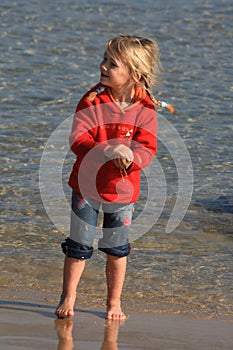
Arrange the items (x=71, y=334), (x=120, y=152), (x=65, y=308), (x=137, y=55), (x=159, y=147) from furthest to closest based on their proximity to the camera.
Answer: (x=159, y=147) < (x=65, y=308) < (x=137, y=55) < (x=71, y=334) < (x=120, y=152)

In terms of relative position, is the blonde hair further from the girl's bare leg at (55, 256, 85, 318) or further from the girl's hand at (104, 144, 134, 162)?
the girl's bare leg at (55, 256, 85, 318)

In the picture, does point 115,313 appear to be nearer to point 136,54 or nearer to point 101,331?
point 101,331

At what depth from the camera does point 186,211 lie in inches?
261

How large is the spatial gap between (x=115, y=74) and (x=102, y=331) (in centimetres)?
125

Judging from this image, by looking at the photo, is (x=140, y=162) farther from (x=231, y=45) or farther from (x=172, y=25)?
(x=172, y=25)

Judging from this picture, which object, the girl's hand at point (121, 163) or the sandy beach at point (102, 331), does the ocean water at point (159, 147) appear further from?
the girl's hand at point (121, 163)

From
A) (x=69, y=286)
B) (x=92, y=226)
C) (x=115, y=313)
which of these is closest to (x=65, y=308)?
(x=69, y=286)

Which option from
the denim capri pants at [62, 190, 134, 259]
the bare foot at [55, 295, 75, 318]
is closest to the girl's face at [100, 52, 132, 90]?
the denim capri pants at [62, 190, 134, 259]

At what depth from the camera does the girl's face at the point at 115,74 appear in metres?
4.38

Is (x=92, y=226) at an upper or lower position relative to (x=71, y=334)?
upper

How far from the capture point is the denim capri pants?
4438 millimetres

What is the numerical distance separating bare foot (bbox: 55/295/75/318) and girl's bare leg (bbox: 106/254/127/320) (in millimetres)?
190

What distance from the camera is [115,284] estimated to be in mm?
4609

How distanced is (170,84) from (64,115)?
164cm
